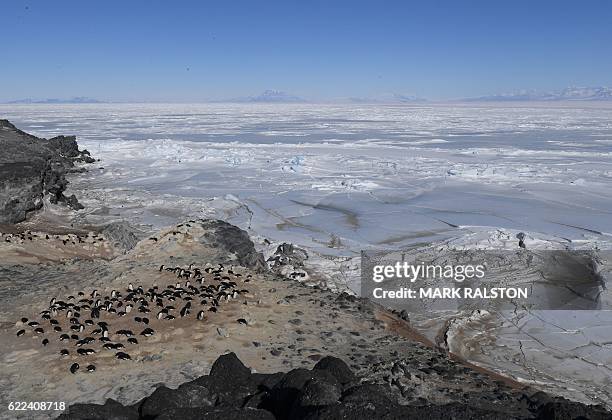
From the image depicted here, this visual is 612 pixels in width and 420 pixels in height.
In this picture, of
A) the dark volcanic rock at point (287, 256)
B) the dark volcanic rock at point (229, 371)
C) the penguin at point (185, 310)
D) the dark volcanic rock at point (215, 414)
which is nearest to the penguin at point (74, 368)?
the penguin at point (185, 310)

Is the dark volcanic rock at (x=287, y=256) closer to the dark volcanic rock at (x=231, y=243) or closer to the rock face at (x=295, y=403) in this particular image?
the dark volcanic rock at (x=231, y=243)

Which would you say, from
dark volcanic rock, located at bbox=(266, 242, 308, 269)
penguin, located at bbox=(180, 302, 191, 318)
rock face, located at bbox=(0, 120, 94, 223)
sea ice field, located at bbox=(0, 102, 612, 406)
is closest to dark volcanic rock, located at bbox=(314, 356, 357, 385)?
penguin, located at bbox=(180, 302, 191, 318)

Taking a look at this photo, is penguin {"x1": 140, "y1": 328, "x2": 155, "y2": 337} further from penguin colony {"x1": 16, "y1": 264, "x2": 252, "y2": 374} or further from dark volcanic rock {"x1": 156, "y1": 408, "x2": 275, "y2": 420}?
dark volcanic rock {"x1": 156, "y1": 408, "x2": 275, "y2": 420}

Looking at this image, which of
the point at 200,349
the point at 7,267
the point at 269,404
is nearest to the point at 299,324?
the point at 200,349

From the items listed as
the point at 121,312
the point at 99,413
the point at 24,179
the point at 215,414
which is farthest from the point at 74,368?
the point at 24,179

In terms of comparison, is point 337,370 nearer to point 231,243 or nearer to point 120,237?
point 231,243
